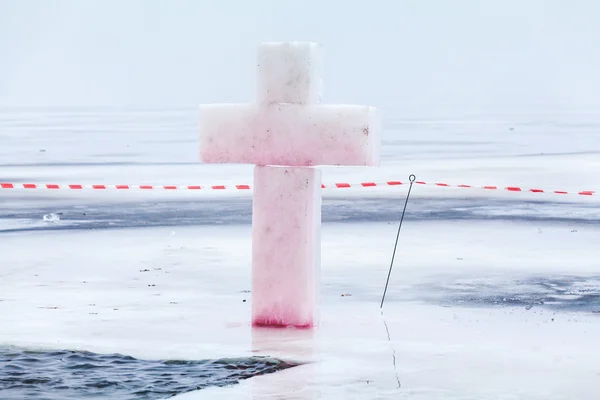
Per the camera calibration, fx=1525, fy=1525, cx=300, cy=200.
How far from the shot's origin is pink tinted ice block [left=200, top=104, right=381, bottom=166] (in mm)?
8984

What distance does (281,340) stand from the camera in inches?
350

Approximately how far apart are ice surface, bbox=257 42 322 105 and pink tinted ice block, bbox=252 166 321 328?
44 cm

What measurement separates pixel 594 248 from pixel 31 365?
7489 mm

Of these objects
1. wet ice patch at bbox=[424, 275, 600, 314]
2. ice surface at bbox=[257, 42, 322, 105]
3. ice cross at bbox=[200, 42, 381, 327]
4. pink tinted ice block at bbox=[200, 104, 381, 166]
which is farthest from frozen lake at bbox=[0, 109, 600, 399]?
ice surface at bbox=[257, 42, 322, 105]

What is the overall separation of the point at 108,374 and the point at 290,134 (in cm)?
209

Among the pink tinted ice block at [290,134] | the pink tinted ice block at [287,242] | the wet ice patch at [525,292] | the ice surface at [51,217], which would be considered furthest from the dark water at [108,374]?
the ice surface at [51,217]

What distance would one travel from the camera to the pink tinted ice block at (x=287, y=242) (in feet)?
30.3

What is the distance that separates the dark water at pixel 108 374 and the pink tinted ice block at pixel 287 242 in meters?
1.16

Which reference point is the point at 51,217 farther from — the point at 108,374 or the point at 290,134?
the point at 108,374

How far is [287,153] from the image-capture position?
9133mm

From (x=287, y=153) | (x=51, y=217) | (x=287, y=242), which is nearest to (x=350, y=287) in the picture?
(x=287, y=242)

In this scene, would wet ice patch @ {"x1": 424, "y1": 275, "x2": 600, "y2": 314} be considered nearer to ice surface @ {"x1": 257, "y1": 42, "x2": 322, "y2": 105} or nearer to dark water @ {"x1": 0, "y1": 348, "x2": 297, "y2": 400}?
ice surface @ {"x1": 257, "y1": 42, "x2": 322, "y2": 105}

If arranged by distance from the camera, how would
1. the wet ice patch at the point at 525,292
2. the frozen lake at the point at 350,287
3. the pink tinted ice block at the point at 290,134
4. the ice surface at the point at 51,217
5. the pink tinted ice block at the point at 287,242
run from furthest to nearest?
the ice surface at the point at 51,217
the wet ice patch at the point at 525,292
the pink tinted ice block at the point at 287,242
the pink tinted ice block at the point at 290,134
the frozen lake at the point at 350,287

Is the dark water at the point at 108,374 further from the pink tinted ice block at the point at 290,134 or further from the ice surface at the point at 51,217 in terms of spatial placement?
the ice surface at the point at 51,217
